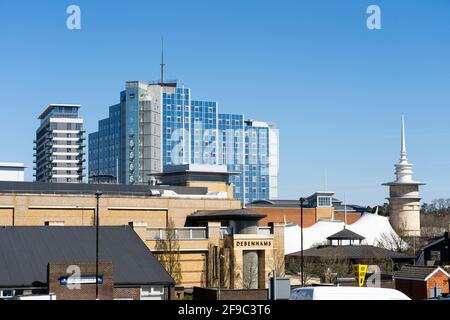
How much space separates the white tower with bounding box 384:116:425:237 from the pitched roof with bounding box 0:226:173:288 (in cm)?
8527

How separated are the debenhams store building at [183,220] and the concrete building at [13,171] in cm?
6439

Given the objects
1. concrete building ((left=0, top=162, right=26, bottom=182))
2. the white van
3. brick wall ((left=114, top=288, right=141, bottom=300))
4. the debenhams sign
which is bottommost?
brick wall ((left=114, top=288, right=141, bottom=300))

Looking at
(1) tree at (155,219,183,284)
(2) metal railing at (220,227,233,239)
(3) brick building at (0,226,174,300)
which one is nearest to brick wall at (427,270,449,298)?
(3) brick building at (0,226,174,300)

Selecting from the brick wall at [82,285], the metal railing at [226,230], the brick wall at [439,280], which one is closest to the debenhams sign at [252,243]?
the metal railing at [226,230]

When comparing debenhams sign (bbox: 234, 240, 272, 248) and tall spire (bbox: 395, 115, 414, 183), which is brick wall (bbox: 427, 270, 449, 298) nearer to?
debenhams sign (bbox: 234, 240, 272, 248)

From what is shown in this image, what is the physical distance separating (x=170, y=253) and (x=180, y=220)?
597 inches

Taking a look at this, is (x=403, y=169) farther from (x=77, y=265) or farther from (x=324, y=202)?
(x=77, y=265)

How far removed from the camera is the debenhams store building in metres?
71.0

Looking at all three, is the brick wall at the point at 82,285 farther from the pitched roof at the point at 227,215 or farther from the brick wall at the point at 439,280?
the pitched roof at the point at 227,215

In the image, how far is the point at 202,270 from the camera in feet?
237

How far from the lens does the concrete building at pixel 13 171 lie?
483 feet

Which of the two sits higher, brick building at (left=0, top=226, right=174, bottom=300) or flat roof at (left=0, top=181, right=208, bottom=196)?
flat roof at (left=0, top=181, right=208, bottom=196)
